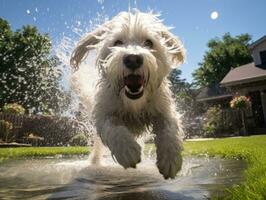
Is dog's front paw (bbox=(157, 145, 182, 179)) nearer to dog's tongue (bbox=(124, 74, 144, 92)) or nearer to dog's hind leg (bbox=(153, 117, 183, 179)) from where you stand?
dog's hind leg (bbox=(153, 117, 183, 179))

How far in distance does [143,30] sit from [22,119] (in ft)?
71.8

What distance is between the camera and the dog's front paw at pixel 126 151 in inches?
143

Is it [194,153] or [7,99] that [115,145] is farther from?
[7,99]

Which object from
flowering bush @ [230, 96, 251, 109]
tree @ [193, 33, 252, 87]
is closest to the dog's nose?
flowering bush @ [230, 96, 251, 109]

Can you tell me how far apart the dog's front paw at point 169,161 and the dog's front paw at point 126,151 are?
12.0 inches

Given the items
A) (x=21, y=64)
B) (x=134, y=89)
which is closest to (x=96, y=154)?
(x=134, y=89)

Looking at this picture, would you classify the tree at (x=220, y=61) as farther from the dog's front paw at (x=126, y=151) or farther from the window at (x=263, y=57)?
the dog's front paw at (x=126, y=151)

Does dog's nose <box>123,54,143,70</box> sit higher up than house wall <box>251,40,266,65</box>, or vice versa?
house wall <box>251,40,266,65</box>

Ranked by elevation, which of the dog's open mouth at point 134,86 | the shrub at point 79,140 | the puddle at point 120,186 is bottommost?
the puddle at point 120,186

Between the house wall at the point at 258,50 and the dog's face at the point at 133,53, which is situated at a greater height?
the house wall at the point at 258,50

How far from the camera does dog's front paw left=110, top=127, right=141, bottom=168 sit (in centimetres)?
364

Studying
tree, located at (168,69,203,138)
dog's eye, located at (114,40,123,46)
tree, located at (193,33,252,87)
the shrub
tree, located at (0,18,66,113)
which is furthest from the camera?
tree, located at (193,33,252,87)

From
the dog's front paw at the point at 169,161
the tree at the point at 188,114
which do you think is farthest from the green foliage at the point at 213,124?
the dog's front paw at the point at 169,161

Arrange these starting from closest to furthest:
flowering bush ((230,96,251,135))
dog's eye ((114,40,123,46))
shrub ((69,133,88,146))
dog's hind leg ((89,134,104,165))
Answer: dog's eye ((114,40,123,46)) < dog's hind leg ((89,134,104,165)) < shrub ((69,133,88,146)) < flowering bush ((230,96,251,135))
